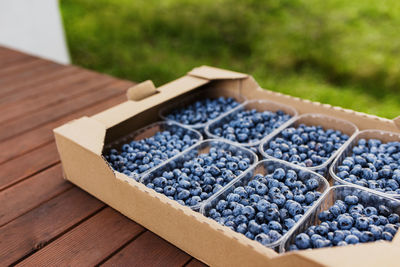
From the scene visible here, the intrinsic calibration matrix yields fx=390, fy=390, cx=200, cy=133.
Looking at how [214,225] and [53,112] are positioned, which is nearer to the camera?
[214,225]

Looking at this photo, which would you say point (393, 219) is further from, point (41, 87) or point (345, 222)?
point (41, 87)

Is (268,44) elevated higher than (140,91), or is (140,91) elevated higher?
(140,91)

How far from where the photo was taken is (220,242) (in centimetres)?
90

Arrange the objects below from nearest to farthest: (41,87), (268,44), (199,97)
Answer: (199,97)
(41,87)
(268,44)

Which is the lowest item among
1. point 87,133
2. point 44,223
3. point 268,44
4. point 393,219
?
point 268,44

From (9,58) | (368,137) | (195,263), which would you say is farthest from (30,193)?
(9,58)

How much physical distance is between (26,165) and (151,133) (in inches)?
19.1

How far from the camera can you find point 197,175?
1241mm

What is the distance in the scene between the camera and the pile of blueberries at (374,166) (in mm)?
1146

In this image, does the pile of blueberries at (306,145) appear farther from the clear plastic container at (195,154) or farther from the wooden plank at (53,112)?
the wooden plank at (53,112)

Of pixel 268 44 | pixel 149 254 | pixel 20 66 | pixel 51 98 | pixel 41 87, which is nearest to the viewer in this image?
pixel 149 254

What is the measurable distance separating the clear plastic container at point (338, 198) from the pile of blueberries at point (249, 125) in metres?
0.44

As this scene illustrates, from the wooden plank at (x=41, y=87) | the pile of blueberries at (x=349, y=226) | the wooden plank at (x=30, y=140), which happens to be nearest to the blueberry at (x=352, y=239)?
Result: the pile of blueberries at (x=349, y=226)

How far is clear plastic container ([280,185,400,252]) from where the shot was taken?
3.21 ft
